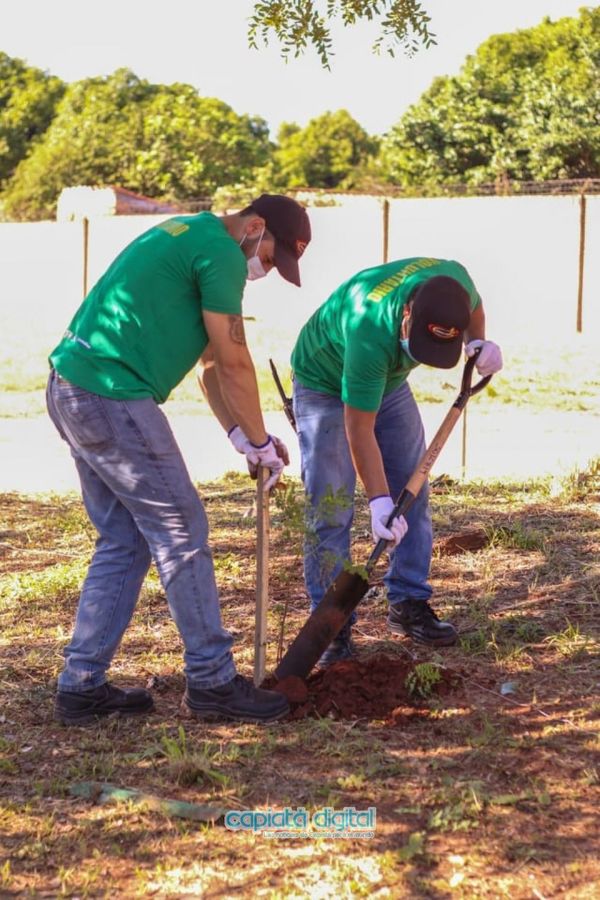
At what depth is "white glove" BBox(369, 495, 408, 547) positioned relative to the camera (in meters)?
4.18

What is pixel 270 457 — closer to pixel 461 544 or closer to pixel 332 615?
pixel 332 615

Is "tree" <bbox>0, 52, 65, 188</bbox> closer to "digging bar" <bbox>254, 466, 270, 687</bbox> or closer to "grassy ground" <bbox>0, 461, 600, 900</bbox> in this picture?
"grassy ground" <bbox>0, 461, 600, 900</bbox>

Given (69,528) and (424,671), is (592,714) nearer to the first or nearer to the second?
Answer: (424,671)

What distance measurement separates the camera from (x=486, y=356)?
460 cm

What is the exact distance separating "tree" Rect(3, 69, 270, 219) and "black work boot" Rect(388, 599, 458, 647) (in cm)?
3250

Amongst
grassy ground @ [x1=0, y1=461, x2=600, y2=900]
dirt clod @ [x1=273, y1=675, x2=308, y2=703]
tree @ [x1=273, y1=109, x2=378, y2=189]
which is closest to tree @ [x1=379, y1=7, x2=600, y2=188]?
tree @ [x1=273, y1=109, x2=378, y2=189]

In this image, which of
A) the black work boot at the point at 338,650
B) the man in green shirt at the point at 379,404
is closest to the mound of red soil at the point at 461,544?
the man in green shirt at the point at 379,404

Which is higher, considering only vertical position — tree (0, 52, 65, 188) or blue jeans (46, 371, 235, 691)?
tree (0, 52, 65, 188)

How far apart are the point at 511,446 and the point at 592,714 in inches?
265

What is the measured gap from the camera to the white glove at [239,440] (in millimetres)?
4043

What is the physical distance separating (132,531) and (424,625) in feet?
4.39

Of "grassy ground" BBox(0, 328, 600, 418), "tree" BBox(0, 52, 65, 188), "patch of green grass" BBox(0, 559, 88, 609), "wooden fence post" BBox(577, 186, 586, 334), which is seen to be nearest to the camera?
"patch of green grass" BBox(0, 559, 88, 609)

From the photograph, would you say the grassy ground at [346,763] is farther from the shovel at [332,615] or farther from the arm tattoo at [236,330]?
the arm tattoo at [236,330]

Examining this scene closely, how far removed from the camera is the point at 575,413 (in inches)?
519
